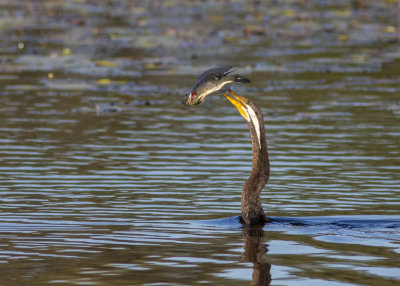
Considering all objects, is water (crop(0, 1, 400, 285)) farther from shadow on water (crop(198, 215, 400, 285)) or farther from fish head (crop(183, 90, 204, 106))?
fish head (crop(183, 90, 204, 106))

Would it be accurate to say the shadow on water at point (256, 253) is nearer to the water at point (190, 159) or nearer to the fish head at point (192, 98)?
the water at point (190, 159)

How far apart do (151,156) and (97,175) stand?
1.37 metres

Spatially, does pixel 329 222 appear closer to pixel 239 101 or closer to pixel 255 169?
pixel 255 169

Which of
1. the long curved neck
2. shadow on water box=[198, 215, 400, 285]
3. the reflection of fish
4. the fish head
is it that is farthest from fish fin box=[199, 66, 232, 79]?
shadow on water box=[198, 215, 400, 285]

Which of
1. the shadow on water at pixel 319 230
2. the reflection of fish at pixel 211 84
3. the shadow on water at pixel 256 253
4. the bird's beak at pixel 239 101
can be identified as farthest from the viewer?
the bird's beak at pixel 239 101

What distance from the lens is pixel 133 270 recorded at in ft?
26.1

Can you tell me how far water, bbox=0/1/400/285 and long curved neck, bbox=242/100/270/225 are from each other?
187mm

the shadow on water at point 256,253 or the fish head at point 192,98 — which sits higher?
the fish head at point 192,98

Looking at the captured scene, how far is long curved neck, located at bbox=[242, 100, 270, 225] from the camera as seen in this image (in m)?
9.70

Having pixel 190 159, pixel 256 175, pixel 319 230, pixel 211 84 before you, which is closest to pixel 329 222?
pixel 319 230

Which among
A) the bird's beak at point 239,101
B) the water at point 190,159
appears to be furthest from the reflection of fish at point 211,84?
the water at point 190,159

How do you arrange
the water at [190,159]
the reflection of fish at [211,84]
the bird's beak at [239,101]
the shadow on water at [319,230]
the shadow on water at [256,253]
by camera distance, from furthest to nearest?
the bird's beak at [239,101] → the reflection of fish at [211,84] → the shadow on water at [319,230] → the water at [190,159] → the shadow on water at [256,253]

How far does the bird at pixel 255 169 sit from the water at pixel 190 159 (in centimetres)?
19

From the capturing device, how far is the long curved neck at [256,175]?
970 cm
